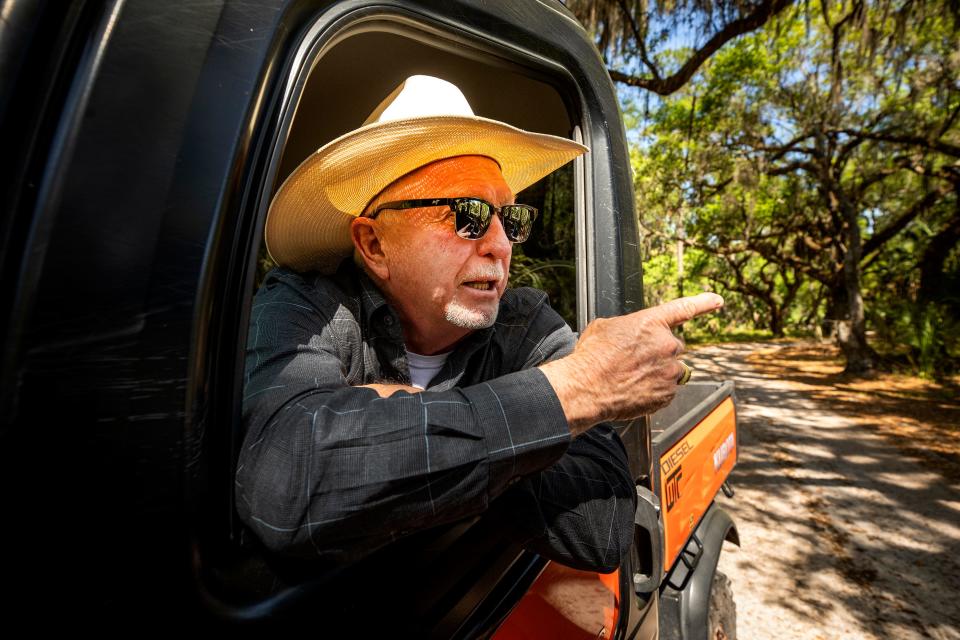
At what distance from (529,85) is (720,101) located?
12.3 meters

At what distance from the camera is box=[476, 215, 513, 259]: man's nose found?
1.38m

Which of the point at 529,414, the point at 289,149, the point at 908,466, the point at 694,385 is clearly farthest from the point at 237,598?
the point at 908,466

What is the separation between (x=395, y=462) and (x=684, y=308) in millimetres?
639

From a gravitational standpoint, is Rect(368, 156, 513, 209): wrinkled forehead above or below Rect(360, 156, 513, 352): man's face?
above

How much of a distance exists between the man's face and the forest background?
4.49 metres

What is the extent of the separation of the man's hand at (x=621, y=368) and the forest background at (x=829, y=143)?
193 inches

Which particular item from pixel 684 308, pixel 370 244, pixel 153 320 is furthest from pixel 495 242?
pixel 153 320

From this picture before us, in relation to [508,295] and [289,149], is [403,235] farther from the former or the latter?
[289,149]

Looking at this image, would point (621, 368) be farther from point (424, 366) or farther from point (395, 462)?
point (424, 366)

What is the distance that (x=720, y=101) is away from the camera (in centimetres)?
1200

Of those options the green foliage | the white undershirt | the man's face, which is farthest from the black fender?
the green foliage

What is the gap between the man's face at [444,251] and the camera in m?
1.36

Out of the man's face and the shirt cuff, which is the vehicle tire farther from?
the shirt cuff

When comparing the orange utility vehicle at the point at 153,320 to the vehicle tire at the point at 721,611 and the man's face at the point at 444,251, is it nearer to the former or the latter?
the man's face at the point at 444,251
